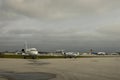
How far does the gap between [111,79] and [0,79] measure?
10759mm

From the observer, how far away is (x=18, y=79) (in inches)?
757

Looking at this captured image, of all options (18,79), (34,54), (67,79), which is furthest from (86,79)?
(34,54)

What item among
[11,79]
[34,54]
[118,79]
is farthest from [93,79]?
[34,54]

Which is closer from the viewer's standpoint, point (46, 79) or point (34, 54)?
point (46, 79)

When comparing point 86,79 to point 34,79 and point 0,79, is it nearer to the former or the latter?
point 34,79

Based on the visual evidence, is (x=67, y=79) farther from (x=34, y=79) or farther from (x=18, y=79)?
(x=18, y=79)

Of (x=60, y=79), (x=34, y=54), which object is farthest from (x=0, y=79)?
(x=34, y=54)

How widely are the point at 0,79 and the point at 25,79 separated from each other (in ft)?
8.19

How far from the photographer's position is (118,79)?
19.3 meters

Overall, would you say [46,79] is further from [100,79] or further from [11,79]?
[100,79]

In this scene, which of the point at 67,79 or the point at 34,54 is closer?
the point at 67,79

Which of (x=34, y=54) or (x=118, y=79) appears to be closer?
(x=118, y=79)

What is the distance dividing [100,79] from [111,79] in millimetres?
1097

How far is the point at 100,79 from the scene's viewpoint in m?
19.1
